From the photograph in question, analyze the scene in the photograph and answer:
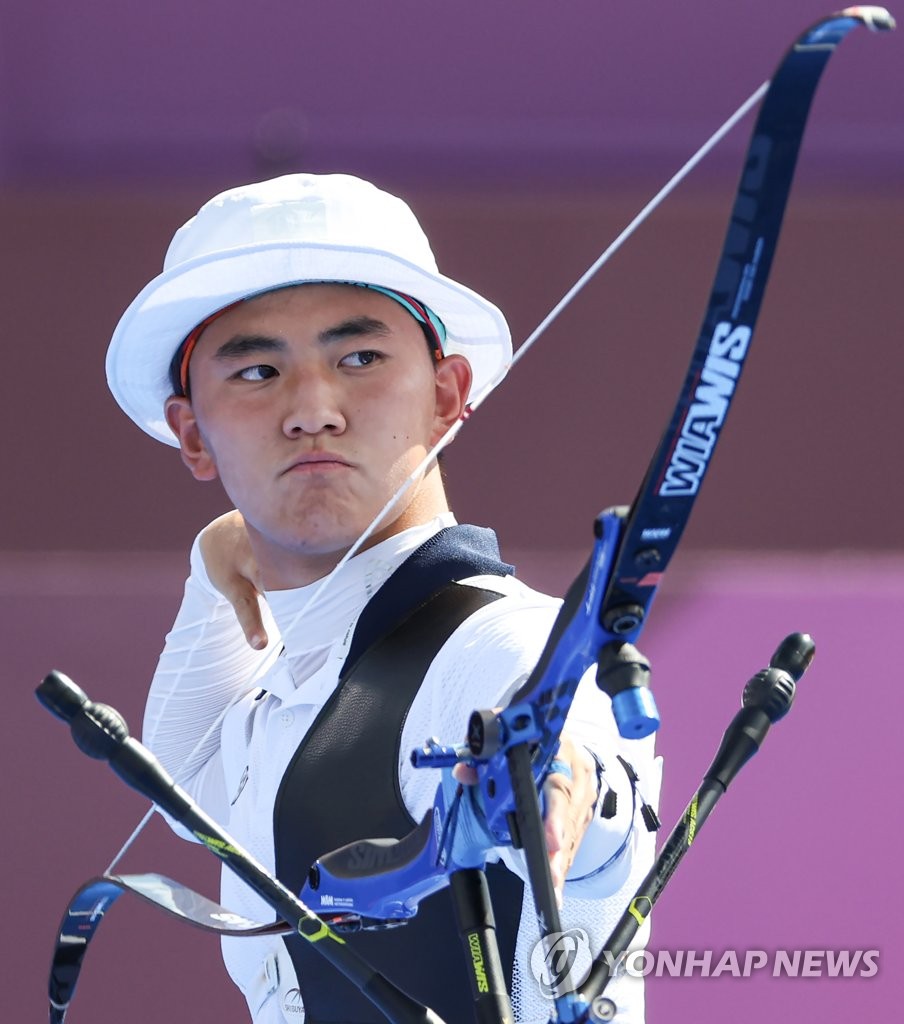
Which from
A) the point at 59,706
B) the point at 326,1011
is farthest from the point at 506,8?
the point at 59,706

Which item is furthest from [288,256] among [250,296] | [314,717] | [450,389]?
[314,717]

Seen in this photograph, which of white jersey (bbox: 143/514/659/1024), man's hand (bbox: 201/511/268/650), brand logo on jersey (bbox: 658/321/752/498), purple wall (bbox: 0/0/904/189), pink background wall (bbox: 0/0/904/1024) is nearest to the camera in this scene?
brand logo on jersey (bbox: 658/321/752/498)

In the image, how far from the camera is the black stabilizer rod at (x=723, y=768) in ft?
2.33

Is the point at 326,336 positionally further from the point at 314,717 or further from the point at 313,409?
the point at 314,717

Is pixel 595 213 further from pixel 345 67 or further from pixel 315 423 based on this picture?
pixel 315 423

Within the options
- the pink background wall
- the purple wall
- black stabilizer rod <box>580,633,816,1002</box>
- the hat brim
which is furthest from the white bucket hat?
the purple wall

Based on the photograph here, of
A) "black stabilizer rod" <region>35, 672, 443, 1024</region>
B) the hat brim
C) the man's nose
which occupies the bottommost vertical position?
"black stabilizer rod" <region>35, 672, 443, 1024</region>

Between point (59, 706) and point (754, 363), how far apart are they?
1.46 metres

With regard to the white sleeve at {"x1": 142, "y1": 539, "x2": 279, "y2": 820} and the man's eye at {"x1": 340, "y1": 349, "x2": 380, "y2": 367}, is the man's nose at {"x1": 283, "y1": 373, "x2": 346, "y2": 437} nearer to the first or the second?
the man's eye at {"x1": 340, "y1": 349, "x2": 380, "y2": 367}

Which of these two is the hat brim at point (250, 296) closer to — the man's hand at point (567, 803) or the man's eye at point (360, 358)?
the man's eye at point (360, 358)

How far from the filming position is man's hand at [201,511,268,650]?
127 centimetres

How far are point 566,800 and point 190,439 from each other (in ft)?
1.93

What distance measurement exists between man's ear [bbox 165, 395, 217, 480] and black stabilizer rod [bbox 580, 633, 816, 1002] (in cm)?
53

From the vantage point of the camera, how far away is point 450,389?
3.81ft
